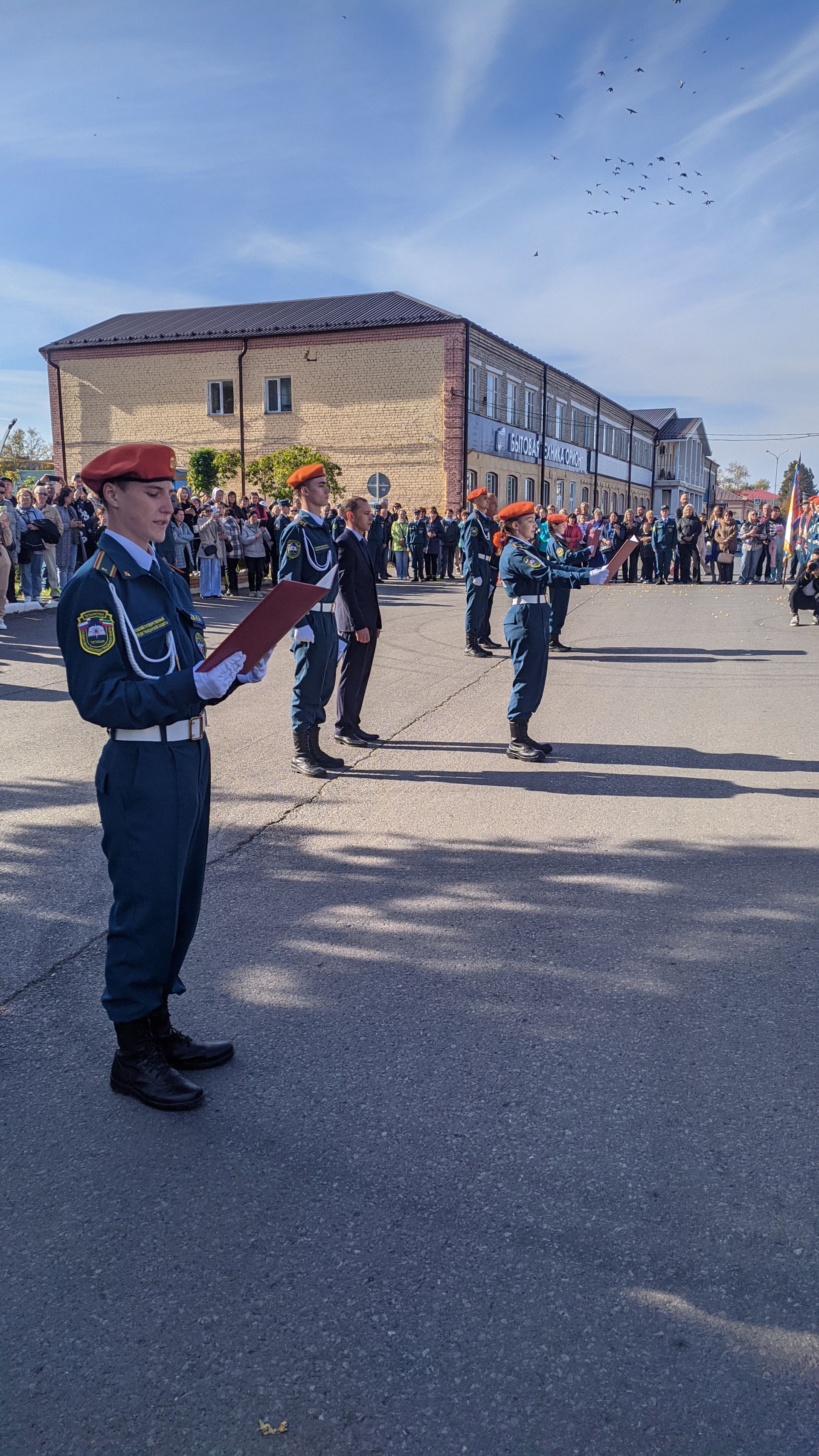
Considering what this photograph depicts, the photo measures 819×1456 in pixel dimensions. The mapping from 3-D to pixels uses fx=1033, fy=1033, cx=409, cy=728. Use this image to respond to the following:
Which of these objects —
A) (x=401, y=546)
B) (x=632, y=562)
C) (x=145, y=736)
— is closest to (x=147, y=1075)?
(x=145, y=736)

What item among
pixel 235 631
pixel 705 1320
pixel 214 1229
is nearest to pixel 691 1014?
pixel 705 1320

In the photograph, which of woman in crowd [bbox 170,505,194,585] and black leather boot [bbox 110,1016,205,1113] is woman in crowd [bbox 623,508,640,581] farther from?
black leather boot [bbox 110,1016,205,1113]

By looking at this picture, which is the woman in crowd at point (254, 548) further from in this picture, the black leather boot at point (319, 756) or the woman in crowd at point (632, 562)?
the black leather boot at point (319, 756)

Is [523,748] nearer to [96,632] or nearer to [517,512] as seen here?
[517,512]

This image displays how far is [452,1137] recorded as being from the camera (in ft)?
10.1

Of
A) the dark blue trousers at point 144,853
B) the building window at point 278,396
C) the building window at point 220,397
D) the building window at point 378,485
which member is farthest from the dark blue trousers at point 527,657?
the building window at point 220,397

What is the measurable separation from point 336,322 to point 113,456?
37535 mm

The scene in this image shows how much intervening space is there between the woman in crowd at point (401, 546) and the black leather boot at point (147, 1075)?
80.7ft

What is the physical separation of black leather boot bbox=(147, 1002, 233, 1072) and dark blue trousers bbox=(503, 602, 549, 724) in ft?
15.3

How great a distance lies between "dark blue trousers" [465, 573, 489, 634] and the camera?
12.7m

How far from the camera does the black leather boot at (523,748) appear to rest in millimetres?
7703

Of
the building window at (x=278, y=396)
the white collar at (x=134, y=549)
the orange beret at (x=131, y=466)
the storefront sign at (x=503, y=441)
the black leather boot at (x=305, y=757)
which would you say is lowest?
the black leather boot at (x=305, y=757)

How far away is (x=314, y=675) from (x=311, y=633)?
302 millimetres

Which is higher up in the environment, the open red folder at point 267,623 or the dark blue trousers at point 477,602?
the open red folder at point 267,623
